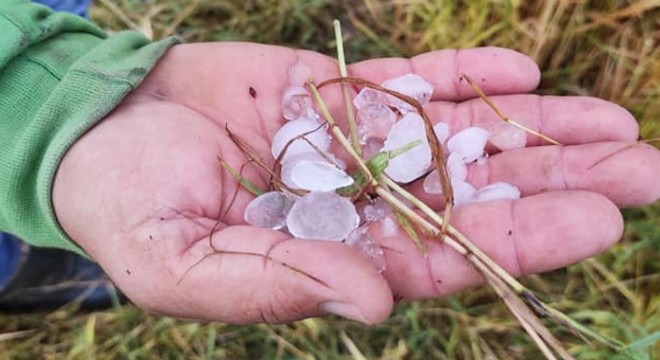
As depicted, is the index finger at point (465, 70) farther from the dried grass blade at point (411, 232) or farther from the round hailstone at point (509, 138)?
the dried grass blade at point (411, 232)

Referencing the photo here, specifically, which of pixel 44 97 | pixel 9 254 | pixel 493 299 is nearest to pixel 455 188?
pixel 493 299

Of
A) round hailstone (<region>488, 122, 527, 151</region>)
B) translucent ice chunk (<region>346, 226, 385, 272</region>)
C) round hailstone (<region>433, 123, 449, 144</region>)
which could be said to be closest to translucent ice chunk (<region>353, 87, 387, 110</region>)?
round hailstone (<region>433, 123, 449, 144</region>)

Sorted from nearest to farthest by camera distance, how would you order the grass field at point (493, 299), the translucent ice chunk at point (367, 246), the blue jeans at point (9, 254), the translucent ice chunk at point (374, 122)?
the translucent ice chunk at point (367, 246) → the translucent ice chunk at point (374, 122) → the grass field at point (493, 299) → the blue jeans at point (9, 254)

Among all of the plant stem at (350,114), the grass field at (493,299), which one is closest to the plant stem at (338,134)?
the plant stem at (350,114)

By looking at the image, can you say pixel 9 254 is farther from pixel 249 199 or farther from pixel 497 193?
pixel 497 193

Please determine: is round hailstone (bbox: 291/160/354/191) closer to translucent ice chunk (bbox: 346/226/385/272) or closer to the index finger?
translucent ice chunk (bbox: 346/226/385/272)

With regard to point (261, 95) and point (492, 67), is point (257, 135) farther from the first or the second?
point (492, 67)

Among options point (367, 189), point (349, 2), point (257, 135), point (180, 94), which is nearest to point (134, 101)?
point (180, 94)
